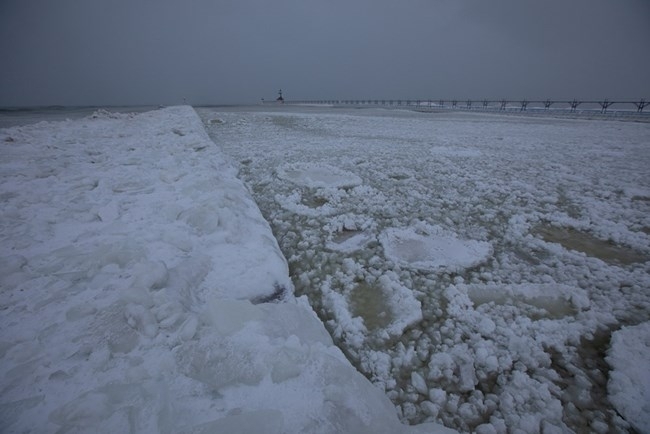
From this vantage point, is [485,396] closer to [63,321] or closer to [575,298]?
[575,298]

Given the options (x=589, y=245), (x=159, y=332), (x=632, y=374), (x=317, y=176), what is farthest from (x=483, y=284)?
(x=317, y=176)

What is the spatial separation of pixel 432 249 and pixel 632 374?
1.57 m

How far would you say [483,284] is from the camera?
2.41 metres

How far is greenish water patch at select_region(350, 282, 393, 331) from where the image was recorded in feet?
6.81

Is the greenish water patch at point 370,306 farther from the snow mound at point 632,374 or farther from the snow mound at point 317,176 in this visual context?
the snow mound at point 317,176

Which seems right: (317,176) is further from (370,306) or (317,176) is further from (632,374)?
(632,374)

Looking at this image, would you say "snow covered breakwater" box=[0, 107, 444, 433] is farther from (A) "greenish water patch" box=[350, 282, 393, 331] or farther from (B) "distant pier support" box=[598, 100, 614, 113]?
(B) "distant pier support" box=[598, 100, 614, 113]

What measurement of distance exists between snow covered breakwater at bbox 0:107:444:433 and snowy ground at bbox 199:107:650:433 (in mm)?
369

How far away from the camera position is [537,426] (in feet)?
4.64

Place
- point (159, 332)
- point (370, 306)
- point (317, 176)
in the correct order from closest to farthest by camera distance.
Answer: point (159, 332), point (370, 306), point (317, 176)

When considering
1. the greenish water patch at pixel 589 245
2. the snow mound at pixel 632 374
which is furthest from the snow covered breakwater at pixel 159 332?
the greenish water patch at pixel 589 245

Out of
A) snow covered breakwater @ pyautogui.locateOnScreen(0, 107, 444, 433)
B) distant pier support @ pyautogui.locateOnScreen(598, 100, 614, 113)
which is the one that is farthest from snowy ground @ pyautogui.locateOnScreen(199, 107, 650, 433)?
distant pier support @ pyautogui.locateOnScreen(598, 100, 614, 113)

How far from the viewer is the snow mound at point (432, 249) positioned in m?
2.71

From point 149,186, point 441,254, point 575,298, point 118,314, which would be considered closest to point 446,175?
point 441,254
